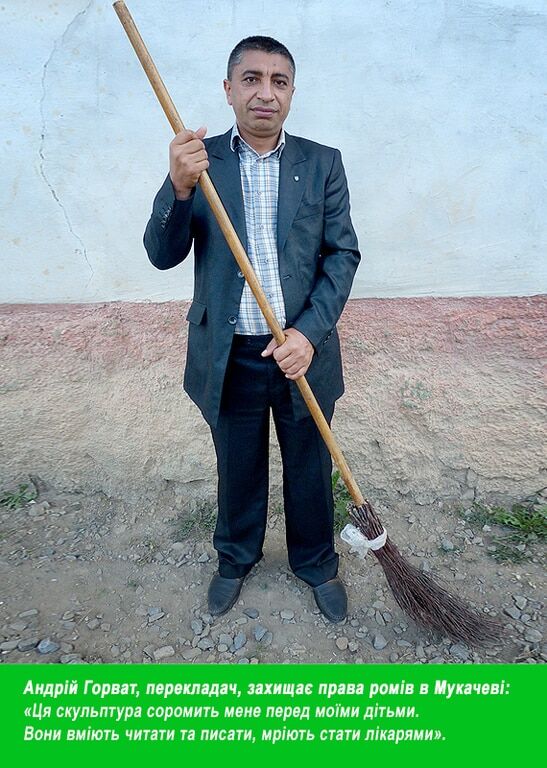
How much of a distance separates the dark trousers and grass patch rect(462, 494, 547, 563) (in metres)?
0.80

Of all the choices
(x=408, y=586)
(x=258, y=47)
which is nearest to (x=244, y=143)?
A: (x=258, y=47)

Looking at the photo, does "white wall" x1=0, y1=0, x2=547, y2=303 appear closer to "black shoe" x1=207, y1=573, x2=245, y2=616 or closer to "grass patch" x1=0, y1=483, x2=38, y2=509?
"grass patch" x1=0, y1=483, x2=38, y2=509

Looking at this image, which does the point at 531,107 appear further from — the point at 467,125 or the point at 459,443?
the point at 459,443

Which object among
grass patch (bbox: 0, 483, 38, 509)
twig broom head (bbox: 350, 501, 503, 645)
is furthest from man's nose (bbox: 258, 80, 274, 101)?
grass patch (bbox: 0, 483, 38, 509)

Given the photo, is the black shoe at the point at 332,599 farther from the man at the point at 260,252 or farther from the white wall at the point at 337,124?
the white wall at the point at 337,124

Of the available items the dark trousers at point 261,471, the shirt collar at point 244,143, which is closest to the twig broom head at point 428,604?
the dark trousers at point 261,471

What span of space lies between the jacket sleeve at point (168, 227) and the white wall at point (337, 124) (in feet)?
2.71

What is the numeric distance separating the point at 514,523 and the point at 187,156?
2142 mm

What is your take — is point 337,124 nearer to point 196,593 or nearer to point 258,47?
point 258,47

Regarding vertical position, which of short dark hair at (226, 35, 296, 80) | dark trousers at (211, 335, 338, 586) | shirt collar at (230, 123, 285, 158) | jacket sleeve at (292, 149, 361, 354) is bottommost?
dark trousers at (211, 335, 338, 586)

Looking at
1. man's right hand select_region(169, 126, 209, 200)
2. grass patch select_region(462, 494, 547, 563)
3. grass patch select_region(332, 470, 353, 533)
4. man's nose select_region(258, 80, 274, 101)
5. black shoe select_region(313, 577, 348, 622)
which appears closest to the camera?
man's right hand select_region(169, 126, 209, 200)

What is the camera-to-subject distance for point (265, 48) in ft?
5.30

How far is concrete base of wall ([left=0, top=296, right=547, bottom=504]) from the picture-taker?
254 cm

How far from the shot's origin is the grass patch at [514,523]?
8.25ft
